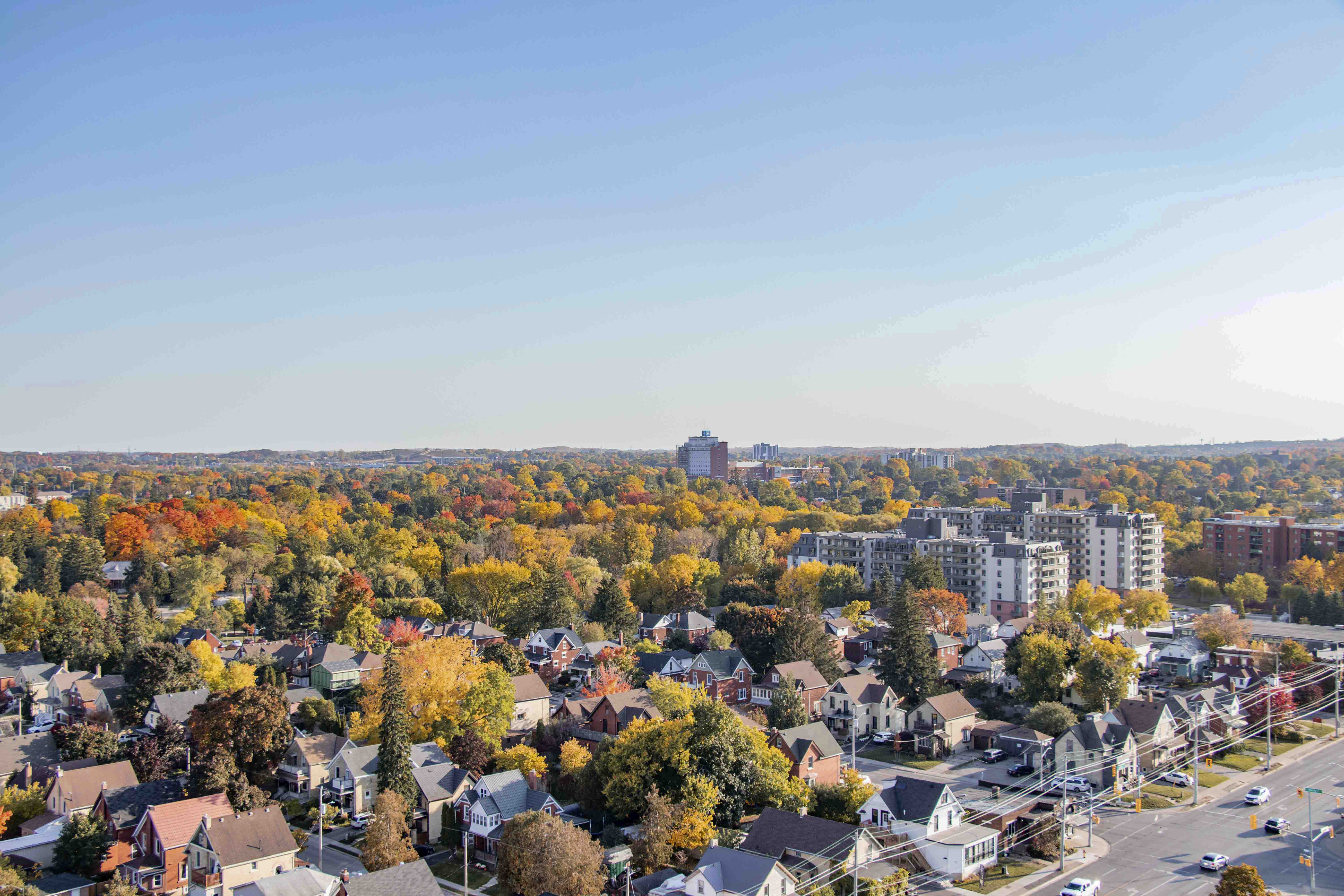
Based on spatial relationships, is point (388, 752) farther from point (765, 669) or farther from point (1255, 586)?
point (1255, 586)

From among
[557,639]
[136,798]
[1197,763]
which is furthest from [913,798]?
[136,798]

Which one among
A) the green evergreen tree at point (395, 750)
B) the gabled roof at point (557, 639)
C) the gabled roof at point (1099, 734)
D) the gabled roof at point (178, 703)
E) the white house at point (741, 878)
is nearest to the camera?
the white house at point (741, 878)

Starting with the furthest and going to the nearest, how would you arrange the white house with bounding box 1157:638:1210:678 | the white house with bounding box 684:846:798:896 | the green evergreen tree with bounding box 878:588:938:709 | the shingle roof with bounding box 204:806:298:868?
1. the white house with bounding box 1157:638:1210:678
2. the green evergreen tree with bounding box 878:588:938:709
3. the shingle roof with bounding box 204:806:298:868
4. the white house with bounding box 684:846:798:896

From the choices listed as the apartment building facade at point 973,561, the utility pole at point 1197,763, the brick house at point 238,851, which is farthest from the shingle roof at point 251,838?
the apartment building facade at point 973,561

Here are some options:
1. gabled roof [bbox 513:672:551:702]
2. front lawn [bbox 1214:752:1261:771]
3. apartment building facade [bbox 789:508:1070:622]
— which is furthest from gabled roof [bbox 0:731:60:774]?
apartment building facade [bbox 789:508:1070:622]

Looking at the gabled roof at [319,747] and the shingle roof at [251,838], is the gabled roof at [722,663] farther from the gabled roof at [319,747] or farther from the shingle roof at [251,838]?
the shingle roof at [251,838]

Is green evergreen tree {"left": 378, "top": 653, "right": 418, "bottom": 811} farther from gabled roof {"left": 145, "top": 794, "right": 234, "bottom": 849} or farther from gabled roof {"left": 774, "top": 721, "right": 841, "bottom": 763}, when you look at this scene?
gabled roof {"left": 774, "top": 721, "right": 841, "bottom": 763}
